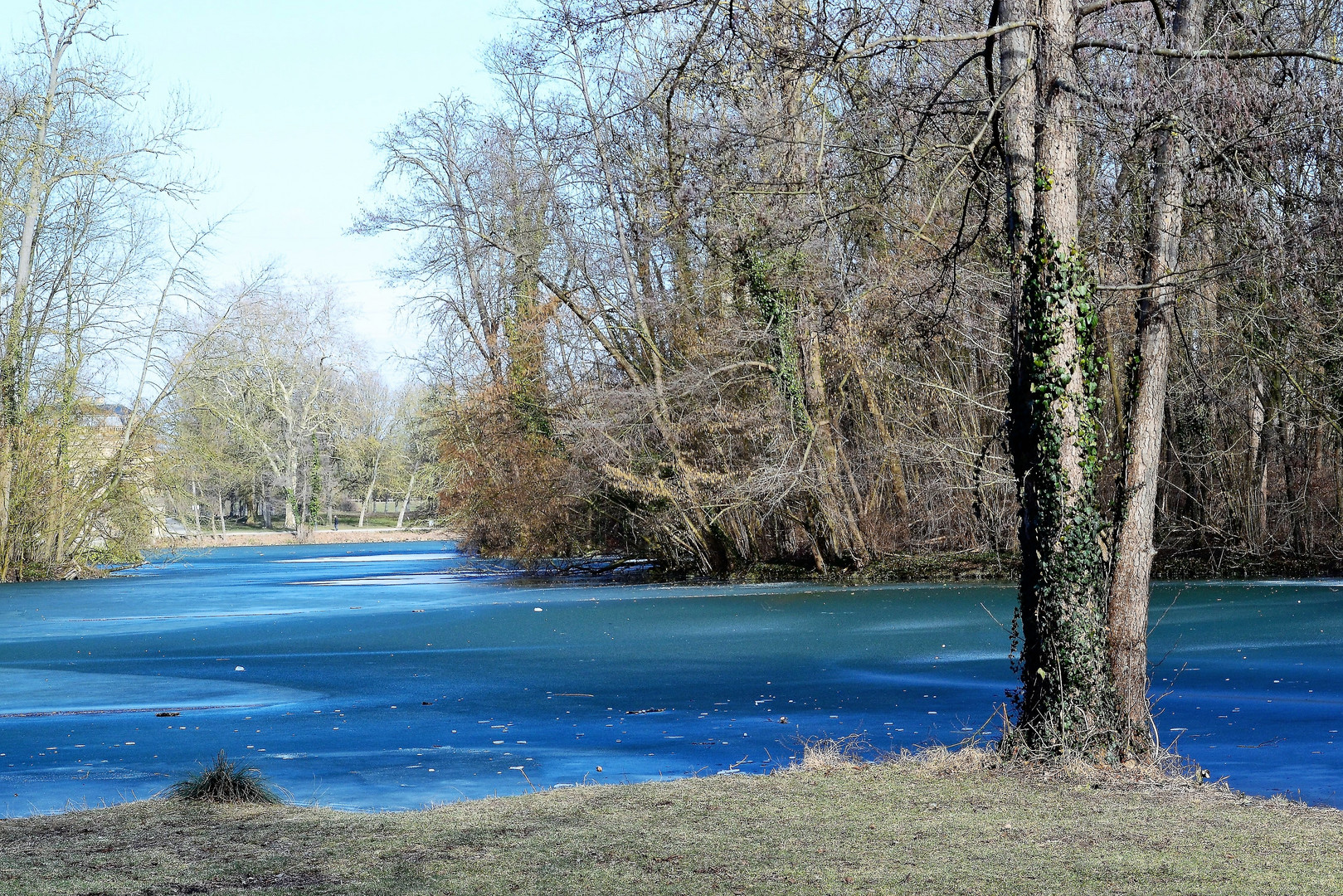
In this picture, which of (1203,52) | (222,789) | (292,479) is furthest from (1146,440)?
(292,479)

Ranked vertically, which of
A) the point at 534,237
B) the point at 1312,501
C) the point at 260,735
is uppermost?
the point at 534,237

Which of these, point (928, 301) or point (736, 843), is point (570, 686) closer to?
point (928, 301)

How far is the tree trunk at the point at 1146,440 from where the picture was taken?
7492 mm

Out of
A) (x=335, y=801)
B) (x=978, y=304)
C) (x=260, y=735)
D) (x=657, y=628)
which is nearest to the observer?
(x=335, y=801)

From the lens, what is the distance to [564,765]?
27.4 feet

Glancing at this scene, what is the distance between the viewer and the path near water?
826cm

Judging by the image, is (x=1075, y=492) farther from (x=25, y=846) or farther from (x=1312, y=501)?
(x=1312, y=501)

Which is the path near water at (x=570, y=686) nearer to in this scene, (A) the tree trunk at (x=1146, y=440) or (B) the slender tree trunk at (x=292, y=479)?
(A) the tree trunk at (x=1146, y=440)

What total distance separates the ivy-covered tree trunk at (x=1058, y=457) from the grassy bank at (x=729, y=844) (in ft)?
1.95

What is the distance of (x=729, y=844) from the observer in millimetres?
5273

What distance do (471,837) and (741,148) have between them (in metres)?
4.92

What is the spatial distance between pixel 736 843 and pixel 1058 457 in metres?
3.18

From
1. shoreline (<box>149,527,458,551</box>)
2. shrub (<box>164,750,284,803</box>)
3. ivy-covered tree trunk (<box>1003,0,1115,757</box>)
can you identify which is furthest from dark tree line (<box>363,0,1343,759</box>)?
shoreline (<box>149,527,458,551</box>)

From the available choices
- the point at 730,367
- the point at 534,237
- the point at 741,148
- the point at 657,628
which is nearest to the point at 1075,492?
the point at 741,148
